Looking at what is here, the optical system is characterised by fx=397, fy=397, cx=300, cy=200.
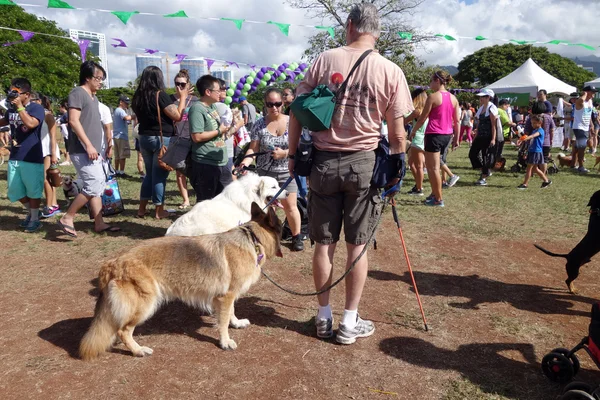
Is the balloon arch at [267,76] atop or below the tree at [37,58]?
below

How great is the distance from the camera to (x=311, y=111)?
8.50 ft

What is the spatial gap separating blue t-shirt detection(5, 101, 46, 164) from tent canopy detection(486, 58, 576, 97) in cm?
2327

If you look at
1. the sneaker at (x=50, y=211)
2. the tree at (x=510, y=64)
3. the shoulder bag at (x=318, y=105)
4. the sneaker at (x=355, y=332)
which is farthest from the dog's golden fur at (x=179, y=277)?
the tree at (x=510, y=64)

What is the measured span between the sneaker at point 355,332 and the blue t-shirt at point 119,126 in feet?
29.5

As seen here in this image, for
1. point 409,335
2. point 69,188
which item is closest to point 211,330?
point 409,335

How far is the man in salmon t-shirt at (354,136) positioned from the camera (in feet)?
8.80

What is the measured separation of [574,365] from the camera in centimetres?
249

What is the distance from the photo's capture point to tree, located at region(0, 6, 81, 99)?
113 feet

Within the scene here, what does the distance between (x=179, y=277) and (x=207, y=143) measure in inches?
91.5

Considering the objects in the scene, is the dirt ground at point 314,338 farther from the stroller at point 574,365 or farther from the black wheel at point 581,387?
the black wheel at point 581,387

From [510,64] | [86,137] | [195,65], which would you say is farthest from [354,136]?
[510,64]

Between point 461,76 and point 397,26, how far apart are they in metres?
41.8

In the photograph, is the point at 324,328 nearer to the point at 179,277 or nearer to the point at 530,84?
the point at 179,277

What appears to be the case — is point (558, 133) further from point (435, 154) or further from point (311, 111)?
point (311, 111)
